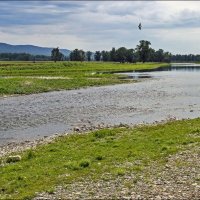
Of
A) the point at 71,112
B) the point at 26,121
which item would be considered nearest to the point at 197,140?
the point at 26,121

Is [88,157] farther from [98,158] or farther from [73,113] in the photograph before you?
[73,113]

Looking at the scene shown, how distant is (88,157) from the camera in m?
20.5

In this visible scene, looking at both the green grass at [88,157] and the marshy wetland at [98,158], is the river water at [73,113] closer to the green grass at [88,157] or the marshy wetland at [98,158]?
the marshy wetland at [98,158]

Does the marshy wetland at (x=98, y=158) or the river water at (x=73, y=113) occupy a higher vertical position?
the marshy wetland at (x=98, y=158)

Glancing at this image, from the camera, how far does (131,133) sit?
29.0 metres

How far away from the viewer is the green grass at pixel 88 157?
16347 millimetres

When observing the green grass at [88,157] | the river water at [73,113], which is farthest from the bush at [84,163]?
the river water at [73,113]

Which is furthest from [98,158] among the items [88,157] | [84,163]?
[84,163]

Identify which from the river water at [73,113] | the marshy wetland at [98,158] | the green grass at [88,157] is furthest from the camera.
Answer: the river water at [73,113]

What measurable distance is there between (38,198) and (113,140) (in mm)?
12071

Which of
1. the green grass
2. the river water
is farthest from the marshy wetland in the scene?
the river water

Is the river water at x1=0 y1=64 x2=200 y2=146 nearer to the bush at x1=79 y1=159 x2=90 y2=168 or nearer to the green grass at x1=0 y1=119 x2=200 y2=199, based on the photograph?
the green grass at x1=0 y1=119 x2=200 y2=199

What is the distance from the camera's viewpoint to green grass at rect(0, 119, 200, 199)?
16.3 m

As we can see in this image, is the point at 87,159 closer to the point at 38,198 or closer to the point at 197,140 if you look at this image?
the point at 38,198
